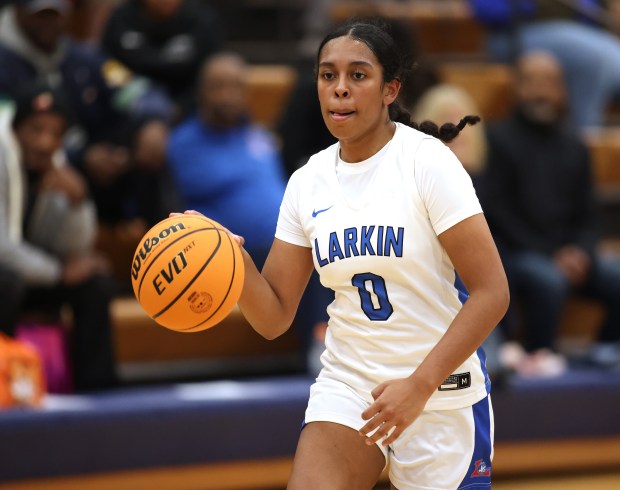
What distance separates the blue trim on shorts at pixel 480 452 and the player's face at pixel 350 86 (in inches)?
32.3

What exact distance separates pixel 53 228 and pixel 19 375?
0.80 metres

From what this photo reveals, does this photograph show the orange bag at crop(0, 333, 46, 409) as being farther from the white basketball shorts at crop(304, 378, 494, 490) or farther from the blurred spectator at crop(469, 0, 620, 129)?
the blurred spectator at crop(469, 0, 620, 129)

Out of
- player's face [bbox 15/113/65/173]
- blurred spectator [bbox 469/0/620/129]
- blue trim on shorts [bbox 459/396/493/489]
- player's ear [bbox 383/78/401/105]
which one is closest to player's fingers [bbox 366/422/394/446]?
blue trim on shorts [bbox 459/396/493/489]

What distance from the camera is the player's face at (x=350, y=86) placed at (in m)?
2.89

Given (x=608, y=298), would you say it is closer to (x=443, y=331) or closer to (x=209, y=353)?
(x=209, y=353)

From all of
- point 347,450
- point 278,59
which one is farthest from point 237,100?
point 347,450

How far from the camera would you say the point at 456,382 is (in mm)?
2982

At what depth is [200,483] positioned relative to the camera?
17.3 ft

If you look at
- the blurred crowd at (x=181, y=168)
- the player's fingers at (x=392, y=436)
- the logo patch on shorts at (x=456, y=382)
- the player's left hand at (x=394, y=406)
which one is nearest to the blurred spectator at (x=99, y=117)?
the blurred crowd at (x=181, y=168)

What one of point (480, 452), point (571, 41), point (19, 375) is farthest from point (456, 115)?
point (480, 452)

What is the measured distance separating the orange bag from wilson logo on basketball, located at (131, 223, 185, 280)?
6.71ft

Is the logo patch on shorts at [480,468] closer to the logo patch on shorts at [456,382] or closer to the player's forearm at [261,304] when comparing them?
the logo patch on shorts at [456,382]

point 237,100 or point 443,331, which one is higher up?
point 237,100

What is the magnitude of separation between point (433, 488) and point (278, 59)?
533 cm
